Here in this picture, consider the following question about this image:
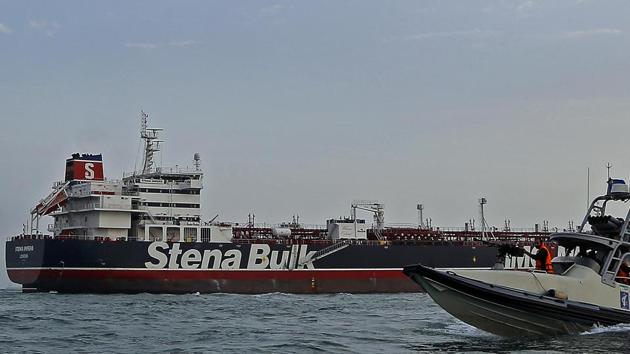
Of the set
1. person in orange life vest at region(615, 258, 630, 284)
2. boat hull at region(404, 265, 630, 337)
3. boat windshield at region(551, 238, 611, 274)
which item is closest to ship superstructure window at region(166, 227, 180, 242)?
boat windshield at region(551, 238, 611, 274)

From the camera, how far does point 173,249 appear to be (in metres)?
44.1

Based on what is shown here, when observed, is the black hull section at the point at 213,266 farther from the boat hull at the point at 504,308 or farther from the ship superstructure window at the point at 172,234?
the boat hull at the point at 504,308

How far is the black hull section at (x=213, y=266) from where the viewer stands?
1650 inches

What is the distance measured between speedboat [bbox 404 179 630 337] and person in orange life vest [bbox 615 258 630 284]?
0.02m

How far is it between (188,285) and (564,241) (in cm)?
2685

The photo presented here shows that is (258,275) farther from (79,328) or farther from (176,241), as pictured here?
(79,328)

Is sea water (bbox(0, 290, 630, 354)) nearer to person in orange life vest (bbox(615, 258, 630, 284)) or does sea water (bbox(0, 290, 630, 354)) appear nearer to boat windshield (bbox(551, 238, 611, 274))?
person in orange life vest (bbox(615, 258, 630, 284))

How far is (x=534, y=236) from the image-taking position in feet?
194

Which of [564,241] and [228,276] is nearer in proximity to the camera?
[564,241]

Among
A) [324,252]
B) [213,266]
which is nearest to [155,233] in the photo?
[213,266]

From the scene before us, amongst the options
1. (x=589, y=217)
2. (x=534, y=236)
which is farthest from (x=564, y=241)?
(x=534, y=236)

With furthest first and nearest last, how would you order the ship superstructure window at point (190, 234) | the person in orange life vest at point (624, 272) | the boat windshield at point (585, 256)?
the ship superstructure window at point (190, 234) → the person in orange life vest at point (624, 272) → the boat windshield at point (585, 256)

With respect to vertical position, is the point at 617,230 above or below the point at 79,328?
above

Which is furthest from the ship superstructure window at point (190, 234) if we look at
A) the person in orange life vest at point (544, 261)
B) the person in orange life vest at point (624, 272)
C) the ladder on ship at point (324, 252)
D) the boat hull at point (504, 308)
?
the person in orange life vest at point (624, 272)
